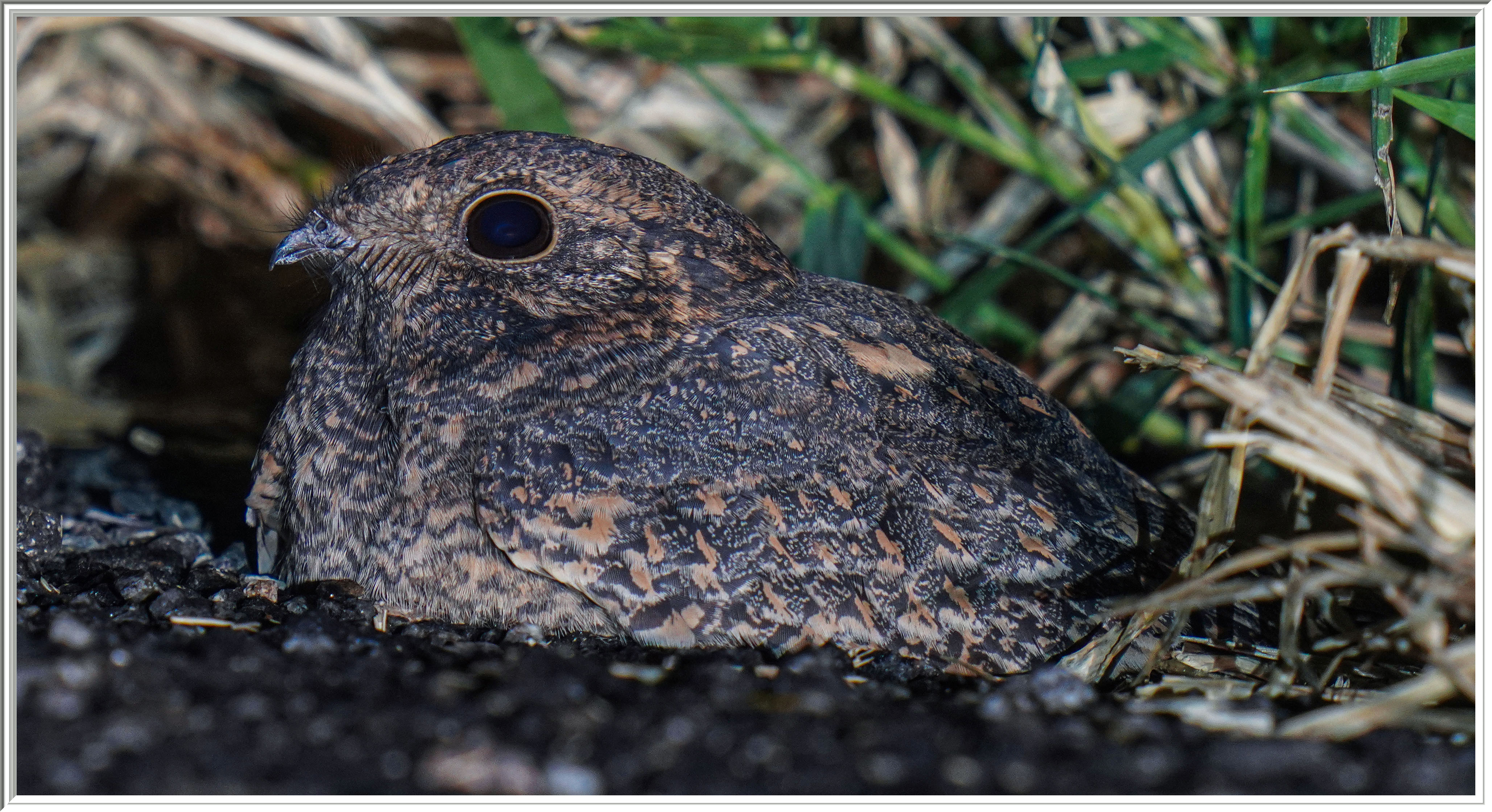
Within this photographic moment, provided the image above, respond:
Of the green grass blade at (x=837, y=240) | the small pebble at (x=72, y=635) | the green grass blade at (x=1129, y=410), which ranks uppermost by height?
the green grass blade at (x=837, y=240)

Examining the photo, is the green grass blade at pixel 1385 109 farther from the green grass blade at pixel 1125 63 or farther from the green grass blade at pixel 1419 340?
the green grass blade at pixel 1125 63

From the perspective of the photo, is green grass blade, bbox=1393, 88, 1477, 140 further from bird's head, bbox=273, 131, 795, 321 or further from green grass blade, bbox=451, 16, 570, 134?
green grass blade, bbox=451, 16, 570, 134

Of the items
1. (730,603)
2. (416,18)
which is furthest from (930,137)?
(730,603)

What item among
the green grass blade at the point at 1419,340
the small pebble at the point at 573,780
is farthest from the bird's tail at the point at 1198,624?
the small pebble at the point at 573,780

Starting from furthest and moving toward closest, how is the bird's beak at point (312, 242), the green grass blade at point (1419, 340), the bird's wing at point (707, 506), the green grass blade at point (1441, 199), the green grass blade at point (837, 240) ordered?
the green grass blade at point (837, 240), the green grass blade at point (1441, 199), the green grass blade at point (1419, 340), the bird's beak at point (312, 242), the bird's wing at point (707, 506)

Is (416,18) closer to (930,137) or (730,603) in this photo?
(930,137)

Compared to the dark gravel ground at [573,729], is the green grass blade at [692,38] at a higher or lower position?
higher

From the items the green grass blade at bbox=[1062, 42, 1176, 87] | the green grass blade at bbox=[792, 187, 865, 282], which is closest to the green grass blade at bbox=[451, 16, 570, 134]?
the green grass blade at bbox=[792, 187, 865, 282]
